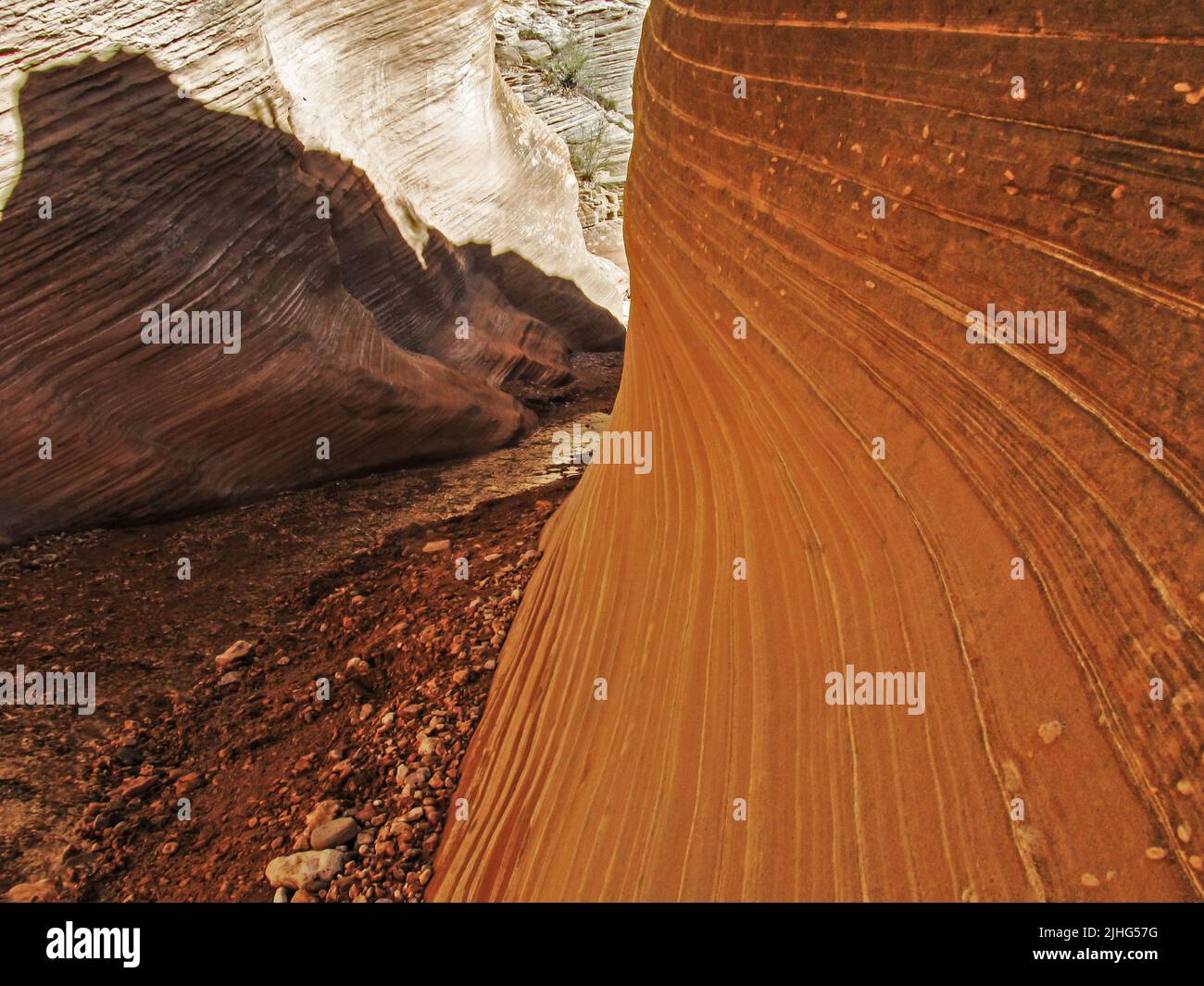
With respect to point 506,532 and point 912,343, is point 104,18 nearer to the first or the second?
point 506,532

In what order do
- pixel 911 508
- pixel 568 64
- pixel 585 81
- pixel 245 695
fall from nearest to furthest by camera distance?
pixel 911 508 < pixel 245 695 < pixel 568 64 < pixel 585 81

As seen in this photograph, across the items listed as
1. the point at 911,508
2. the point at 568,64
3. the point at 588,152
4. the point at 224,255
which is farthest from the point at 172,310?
the point at 568,64

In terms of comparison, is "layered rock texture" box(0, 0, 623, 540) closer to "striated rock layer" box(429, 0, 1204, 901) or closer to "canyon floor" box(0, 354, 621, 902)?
"canyon floor" box(0, 354, 621, 902)

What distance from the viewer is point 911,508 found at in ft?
5.17

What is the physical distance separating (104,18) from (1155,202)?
185 inches

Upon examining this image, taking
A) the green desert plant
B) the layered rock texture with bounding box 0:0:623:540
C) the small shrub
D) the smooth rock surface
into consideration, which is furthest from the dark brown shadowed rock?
the green desert plant

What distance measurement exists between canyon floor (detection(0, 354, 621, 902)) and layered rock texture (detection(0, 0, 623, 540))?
49 cm

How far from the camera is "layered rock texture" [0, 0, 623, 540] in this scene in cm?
418

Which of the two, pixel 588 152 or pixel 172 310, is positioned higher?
pixel 588 152

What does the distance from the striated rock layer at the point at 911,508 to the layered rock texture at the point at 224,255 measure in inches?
127

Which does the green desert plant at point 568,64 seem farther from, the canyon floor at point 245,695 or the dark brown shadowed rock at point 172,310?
the canyon floor at point 245,695

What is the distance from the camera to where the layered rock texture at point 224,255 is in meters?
4.18

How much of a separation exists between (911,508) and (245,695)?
258cm

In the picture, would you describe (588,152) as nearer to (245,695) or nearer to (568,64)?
(568,64)
